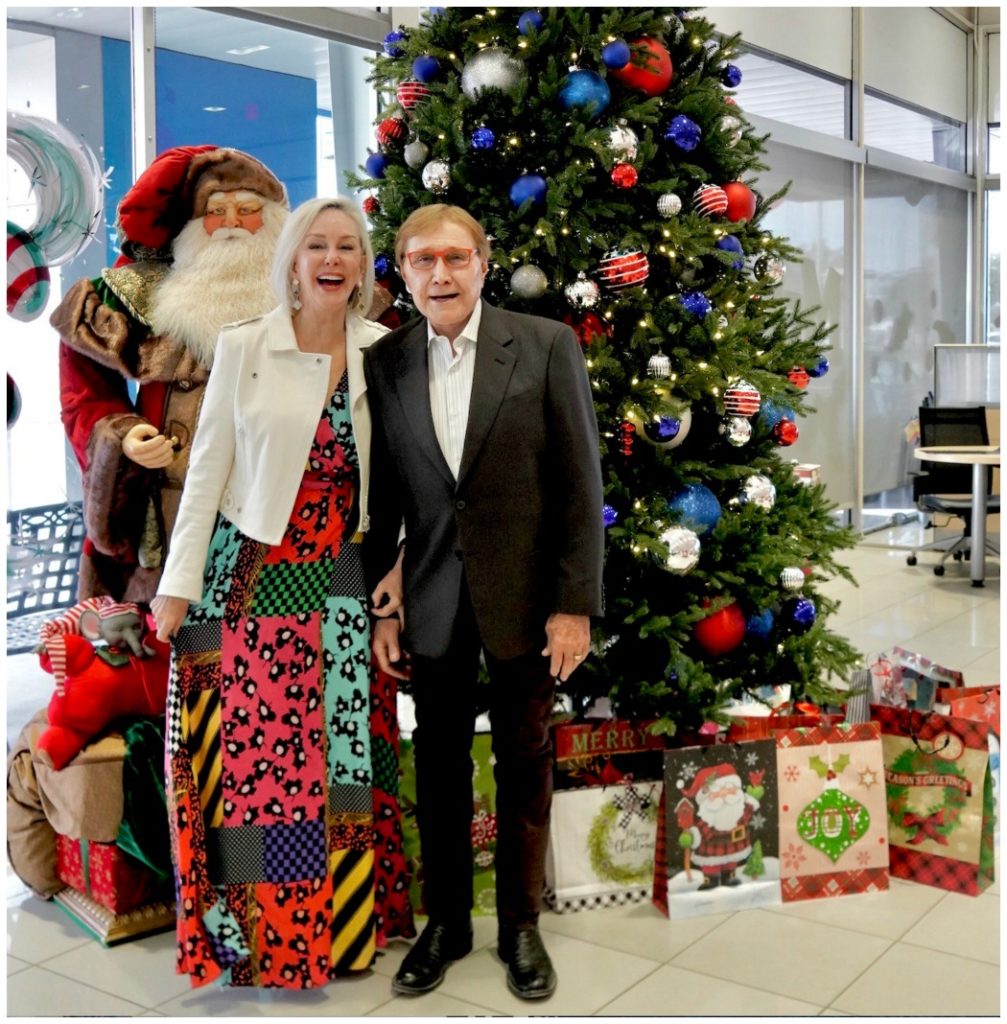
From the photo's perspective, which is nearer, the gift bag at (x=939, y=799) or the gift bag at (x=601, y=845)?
the gift bag at (x=601, y=845)

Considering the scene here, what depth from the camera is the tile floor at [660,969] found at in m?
2.64

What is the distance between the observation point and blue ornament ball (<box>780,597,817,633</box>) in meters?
3.38

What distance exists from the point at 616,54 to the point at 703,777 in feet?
5.66

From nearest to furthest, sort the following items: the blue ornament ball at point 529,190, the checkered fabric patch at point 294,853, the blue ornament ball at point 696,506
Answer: the checkered fabric patch at point 294,853, the blue ornament ball at point 529,190, the blue ornament ball at point 696,506

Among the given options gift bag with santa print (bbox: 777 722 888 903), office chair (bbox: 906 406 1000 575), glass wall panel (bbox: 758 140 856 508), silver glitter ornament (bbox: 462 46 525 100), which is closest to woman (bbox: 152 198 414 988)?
silver glitter ornament (bbox: 462 46 525 100)

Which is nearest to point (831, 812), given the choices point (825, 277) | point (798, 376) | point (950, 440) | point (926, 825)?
point (926, 825)

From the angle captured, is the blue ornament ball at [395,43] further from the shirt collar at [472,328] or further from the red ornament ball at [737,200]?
the shirt collar at [472,328]

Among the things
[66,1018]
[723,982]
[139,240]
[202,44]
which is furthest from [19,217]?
[723,982]

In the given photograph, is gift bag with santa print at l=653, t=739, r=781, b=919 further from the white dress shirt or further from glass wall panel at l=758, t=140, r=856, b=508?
glass wall panel at l=758, t=140, r=856, b=508

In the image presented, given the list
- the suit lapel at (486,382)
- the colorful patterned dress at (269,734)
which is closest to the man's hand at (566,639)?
the suit lapel at (486,382)

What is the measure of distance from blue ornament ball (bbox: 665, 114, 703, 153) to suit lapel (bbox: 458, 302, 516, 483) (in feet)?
3.05

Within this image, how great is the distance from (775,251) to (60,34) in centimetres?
244

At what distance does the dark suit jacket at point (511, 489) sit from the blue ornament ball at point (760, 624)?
0.94m

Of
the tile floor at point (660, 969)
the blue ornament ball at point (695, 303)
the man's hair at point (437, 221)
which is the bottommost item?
the tile floor at point (660, 969)
